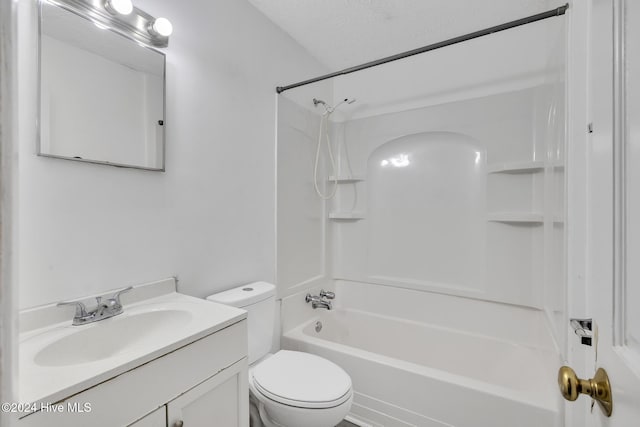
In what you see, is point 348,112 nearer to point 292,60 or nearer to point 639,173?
point 292,60

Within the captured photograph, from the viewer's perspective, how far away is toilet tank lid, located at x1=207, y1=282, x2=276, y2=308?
140 cm

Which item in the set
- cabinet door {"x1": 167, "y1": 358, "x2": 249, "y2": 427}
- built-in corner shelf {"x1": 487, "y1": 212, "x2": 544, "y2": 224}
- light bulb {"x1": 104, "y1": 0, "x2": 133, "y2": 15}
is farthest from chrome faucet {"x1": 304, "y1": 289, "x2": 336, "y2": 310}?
light bulb {"x1": 104, "y1": 0, "x2": 133, "y2": 15}

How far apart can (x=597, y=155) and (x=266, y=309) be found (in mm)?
1479

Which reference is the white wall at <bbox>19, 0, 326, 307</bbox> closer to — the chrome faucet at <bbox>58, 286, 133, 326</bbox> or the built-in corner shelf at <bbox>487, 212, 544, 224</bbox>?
the chrome faucet at <bbox>58, 286, 133, 326</bbox>

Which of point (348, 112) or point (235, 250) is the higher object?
point (348, 112)

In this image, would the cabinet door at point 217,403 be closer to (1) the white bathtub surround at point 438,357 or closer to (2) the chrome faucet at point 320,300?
(1) the white bathtub surround at point 438,357

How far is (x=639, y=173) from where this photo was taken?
404 millimetres

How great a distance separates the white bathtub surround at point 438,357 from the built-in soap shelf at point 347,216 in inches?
23.1

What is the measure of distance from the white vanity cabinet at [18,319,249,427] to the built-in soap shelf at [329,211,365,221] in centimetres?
153

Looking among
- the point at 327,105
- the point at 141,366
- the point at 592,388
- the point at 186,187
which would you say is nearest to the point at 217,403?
the point at 141,366

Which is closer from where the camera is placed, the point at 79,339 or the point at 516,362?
the point at 79,339

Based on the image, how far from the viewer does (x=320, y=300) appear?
2.23 metres

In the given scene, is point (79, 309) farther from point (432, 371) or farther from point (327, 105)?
point (327, 105)

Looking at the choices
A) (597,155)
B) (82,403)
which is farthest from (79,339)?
(597,155)
